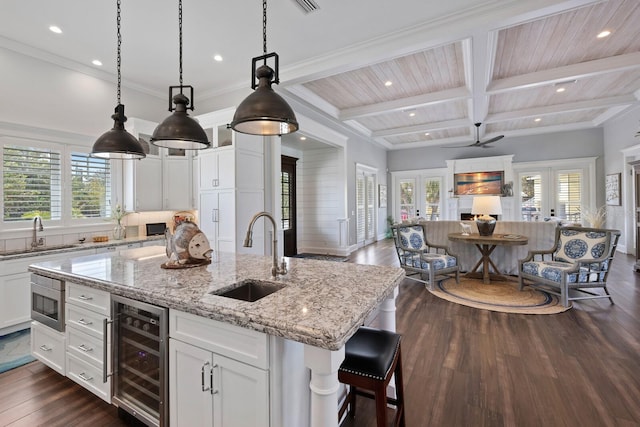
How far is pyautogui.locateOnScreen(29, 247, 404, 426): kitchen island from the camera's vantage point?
3.55ft

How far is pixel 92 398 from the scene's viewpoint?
204 centimetres

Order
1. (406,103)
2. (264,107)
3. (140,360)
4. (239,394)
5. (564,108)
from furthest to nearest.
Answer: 1. (564,108)
2. (406,103)
3. (140,360)
4. (264,107)
5. (239,394)

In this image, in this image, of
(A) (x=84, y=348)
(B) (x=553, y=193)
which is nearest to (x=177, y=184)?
(A) (x=84, y=348)

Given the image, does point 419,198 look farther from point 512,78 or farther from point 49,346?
point 49,346

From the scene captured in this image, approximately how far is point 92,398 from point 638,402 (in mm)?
3638

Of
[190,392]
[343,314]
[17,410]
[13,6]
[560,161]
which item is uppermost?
[13,6]

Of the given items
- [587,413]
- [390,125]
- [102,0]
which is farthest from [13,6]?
[390,125]

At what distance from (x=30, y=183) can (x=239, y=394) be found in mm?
4056

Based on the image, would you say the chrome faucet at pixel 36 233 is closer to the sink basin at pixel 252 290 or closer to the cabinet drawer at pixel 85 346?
the cabinet drawer at pixel 85 346

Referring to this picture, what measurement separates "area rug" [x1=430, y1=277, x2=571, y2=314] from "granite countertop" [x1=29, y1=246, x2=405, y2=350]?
8.27ft

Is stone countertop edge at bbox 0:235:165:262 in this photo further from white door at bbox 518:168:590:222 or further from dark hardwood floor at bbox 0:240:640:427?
white door at bbox 518:168:590:222

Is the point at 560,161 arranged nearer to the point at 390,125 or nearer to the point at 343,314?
the point at 390,125

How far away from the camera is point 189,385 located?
1387 mm

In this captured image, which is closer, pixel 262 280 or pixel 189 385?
pixel 189 385
